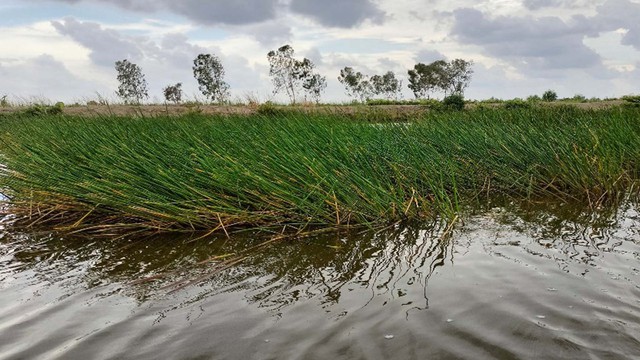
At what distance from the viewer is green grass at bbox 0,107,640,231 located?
4.48 m

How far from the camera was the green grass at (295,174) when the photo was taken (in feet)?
14.7

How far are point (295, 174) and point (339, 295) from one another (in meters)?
1.70

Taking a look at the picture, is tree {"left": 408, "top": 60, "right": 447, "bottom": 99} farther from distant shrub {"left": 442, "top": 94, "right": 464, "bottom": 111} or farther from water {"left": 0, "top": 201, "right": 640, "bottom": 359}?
water {"left": 0, "top": 201, "right": 640, "bottom": 359}

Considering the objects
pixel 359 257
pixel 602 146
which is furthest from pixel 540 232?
pixel 602 146

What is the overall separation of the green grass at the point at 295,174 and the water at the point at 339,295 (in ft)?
0.98

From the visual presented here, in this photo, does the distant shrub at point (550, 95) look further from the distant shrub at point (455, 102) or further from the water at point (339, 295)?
the water at point (339, 295)

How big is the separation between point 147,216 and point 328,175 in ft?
5.48

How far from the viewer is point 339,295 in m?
3.05

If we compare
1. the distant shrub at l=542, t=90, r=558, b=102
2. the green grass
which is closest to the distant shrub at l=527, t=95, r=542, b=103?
the distant shrub at l=542, t=90, r=558, b=102

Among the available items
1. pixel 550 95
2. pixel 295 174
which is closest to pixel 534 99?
pixel 550 95

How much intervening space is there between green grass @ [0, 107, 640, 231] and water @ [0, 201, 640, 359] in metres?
0.30

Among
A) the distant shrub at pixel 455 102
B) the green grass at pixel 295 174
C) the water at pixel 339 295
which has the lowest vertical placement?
the water at pixel 339 295

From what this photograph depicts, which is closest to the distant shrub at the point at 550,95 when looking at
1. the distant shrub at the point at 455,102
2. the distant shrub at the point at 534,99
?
the distant shrub at the point at 534,99

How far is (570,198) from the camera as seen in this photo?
5.46 metres
